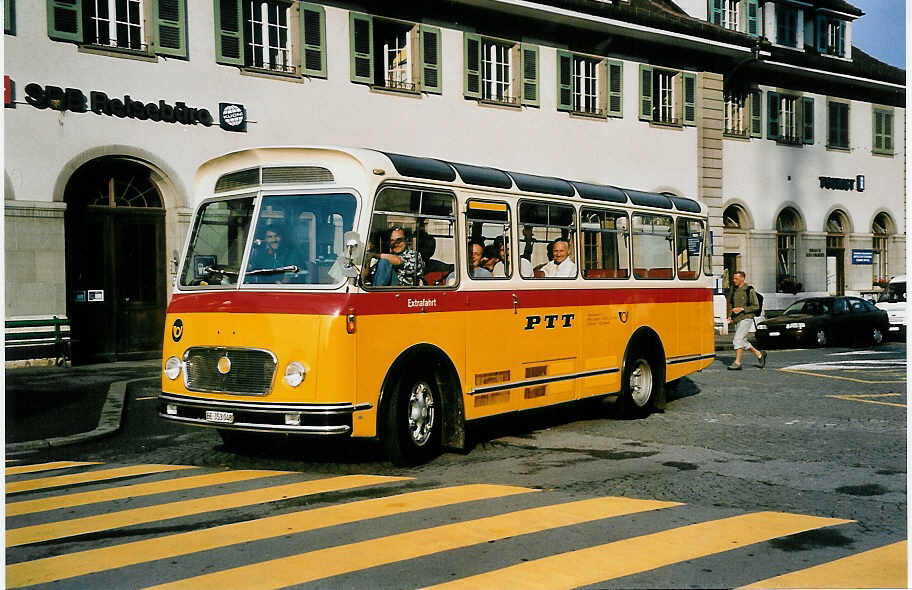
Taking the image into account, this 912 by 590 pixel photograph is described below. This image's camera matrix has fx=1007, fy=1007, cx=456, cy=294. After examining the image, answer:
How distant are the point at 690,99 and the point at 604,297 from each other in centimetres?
2076

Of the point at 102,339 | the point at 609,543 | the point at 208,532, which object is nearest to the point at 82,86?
the point at 102,339

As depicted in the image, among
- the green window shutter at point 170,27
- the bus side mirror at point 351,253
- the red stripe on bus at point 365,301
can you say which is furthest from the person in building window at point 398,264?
the green window shutter at point 170,27

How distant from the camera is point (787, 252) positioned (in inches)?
1353

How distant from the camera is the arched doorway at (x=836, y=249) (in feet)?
117

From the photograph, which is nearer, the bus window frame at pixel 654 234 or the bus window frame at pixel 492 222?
the bus window frame at pixel 492 222

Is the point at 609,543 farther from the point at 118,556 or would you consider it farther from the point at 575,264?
the point at 575,264

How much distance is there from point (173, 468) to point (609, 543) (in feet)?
15.0

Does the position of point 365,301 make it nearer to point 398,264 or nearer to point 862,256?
point 398,264

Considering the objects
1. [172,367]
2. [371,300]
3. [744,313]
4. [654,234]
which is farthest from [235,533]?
[744,313]

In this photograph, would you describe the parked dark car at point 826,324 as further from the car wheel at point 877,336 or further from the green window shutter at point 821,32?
the green window shutter at point 821,32

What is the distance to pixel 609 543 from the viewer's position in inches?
236

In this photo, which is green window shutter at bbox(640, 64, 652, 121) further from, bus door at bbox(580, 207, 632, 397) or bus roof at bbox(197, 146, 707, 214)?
bus roof at bbox(197, 146, 707, 214)

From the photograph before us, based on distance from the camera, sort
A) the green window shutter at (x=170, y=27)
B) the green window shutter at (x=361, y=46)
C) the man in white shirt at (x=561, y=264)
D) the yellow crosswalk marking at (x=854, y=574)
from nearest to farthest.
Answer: the yellow crosswalk marking at (x=854, y=574), the man in white shirt at (x=561, y=264), the green window shutter at (x=170, y=27), the green window shutter at (x=361, y=46)

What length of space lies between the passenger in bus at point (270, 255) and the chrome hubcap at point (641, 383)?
5.34 m
